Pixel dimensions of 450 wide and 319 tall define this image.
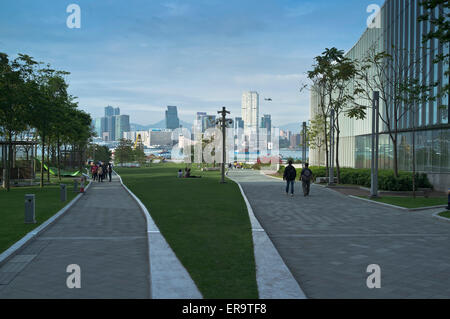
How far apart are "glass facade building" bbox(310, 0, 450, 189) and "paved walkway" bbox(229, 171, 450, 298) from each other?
9.49 metres

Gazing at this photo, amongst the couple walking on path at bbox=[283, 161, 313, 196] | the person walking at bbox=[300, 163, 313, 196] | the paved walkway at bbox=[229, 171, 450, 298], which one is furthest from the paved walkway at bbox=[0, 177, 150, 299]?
the person walking at bbox=[300, 163, 313, 196]

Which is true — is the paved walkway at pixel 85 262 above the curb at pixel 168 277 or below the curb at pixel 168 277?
below

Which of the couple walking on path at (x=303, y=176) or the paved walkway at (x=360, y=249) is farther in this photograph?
the couple walking on path at (x=303, y=176)

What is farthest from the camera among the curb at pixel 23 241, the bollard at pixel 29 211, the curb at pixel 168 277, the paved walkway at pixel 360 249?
the bollard at pixel 29 211

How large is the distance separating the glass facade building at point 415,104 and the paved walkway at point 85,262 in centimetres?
1592

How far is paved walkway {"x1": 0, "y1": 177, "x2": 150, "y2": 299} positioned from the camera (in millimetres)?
5783

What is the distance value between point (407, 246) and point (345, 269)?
2.74 metres

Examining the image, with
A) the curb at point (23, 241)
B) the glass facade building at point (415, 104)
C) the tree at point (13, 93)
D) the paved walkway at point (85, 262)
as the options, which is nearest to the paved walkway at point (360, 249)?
the paved walkway at point (85, 262)

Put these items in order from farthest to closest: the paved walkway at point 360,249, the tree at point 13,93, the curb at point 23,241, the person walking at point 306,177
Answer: the tree at point 13,93, the person walking at point 306,177, the curb at point 23,241, the paved walkway at point 360,249

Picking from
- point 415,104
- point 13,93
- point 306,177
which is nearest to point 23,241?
point 306,177

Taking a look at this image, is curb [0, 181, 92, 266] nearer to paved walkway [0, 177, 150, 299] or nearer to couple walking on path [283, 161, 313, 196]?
paved walkway [0, 177, 150, 299]

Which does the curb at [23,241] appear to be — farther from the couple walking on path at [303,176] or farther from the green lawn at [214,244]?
the couple walking on path at [303,176]

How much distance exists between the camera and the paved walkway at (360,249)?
19.7ft
